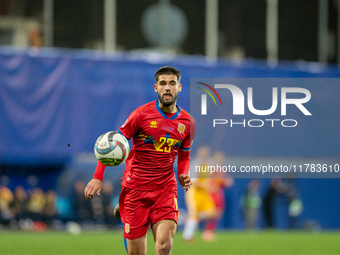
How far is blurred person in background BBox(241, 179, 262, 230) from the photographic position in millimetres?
22656

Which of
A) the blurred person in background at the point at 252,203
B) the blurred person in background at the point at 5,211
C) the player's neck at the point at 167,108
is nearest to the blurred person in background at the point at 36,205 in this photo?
the blurred person in background at the point at 5,211

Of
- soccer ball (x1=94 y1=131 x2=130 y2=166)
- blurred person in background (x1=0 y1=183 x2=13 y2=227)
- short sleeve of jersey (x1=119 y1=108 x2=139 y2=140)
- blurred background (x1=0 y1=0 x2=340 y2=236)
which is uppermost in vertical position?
blurred background (x1=0 y1=0 x2=340 y2=236)

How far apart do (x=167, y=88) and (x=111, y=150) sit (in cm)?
100

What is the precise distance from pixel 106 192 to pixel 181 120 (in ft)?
47.1

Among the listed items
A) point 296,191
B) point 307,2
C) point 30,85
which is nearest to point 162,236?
point 30,85

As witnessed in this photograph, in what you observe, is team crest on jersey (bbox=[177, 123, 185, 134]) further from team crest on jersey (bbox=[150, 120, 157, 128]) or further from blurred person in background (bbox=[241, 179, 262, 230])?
blurred person in background (bbox=[241, 179, 262, 230])

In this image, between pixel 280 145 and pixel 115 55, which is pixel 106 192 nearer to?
pixel 115 55

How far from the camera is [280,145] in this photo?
21.9 meters

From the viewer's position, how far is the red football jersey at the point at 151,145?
671cm

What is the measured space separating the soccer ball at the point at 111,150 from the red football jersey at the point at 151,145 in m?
0.25

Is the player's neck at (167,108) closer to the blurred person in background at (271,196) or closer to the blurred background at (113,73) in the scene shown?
the blurred background at (113,73)

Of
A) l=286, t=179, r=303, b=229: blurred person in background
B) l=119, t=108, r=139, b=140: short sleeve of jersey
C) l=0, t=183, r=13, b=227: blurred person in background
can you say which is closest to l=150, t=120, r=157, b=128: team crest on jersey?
l=119, t=108, r=139, b=140: short sleeve of jersey

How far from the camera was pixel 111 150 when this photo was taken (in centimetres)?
632

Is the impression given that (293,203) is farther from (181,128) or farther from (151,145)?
(151,145)
